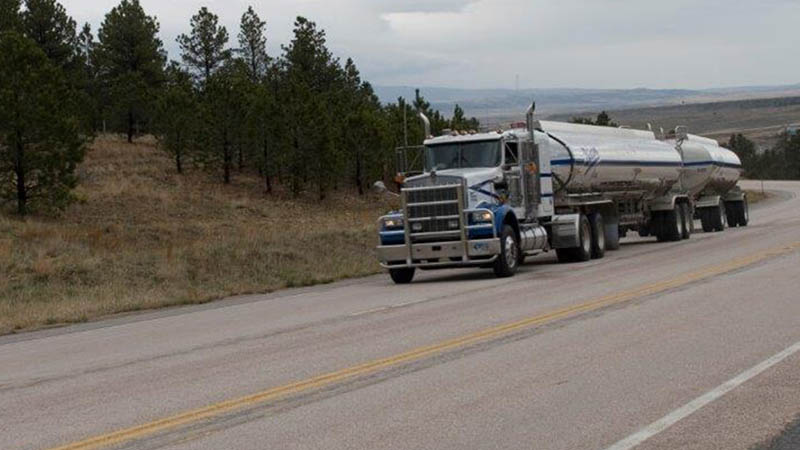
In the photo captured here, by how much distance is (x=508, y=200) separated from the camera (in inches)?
907

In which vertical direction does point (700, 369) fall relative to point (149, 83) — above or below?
below

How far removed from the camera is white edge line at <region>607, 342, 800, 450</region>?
6.98 meters

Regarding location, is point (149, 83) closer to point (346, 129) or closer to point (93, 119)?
point (93, 119)

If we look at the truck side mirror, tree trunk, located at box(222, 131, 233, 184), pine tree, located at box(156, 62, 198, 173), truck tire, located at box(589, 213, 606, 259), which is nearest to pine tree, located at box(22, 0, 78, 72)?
pine tree, located at box(156, 62, 198, 173)

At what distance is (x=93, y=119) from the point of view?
58.2 meters

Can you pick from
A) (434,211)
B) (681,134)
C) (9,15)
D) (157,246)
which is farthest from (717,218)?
(9,15)

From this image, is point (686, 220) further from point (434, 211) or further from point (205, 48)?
point (205, 48)

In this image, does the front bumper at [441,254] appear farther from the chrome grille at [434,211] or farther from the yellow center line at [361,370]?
the yellow center line at [361,370]

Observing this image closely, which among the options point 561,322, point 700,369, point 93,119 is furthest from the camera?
Answer: point 93,119

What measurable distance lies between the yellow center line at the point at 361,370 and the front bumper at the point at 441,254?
4.38 meters

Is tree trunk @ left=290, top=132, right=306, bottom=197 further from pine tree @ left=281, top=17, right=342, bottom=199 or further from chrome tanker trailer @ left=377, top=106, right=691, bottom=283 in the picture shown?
chrome tanker trailer @ left=377, top=106, right=691, bottom=283

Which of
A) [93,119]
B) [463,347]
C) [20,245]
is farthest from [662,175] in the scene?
[93,119]

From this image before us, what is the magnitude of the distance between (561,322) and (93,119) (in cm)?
4910

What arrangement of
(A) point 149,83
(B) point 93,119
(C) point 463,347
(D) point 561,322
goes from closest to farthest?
1. (C) point 463,347
2. (D) point 561,322
3. (B) point 93,119
4. (A) point 149,83
